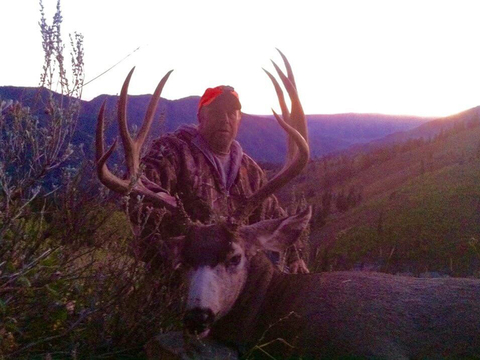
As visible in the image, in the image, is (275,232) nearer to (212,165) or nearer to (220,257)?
(220,257)

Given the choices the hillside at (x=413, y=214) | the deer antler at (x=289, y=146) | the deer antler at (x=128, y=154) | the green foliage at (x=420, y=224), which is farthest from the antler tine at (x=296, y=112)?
the green foliage at (x=420, y=224)

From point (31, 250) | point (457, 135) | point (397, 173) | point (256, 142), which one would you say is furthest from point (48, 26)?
point (256, 142)

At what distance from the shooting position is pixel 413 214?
14.8 metres

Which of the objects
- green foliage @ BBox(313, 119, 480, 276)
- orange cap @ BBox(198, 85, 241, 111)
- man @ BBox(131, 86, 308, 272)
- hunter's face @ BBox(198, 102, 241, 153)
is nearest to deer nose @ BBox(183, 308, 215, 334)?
man @ BBox(131, 86, 308, 272)

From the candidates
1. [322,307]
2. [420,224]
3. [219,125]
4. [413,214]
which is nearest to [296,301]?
[322,307]

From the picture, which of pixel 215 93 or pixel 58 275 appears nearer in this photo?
pixel 58 275

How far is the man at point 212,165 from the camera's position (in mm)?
5656

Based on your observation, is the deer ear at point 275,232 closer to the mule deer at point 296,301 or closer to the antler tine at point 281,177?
the mule deer at point 296,301

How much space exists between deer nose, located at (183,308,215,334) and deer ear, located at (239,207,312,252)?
766 millimetres

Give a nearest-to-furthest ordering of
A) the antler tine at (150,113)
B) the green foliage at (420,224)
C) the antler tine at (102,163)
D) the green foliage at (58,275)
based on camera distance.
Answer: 1. the green foliage at (58,275)
2. the antler tine at (102,163)
3. the antler tine at (150,113)
4. the green foliage at (420,224)

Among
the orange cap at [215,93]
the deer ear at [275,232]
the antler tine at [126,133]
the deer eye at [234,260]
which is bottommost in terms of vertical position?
the deer eye at [234,260]

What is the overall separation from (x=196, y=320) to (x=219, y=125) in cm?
259

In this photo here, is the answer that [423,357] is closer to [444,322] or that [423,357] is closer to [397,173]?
[444,322]

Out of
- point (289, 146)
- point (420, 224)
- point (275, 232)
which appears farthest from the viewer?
point (420, 224)
